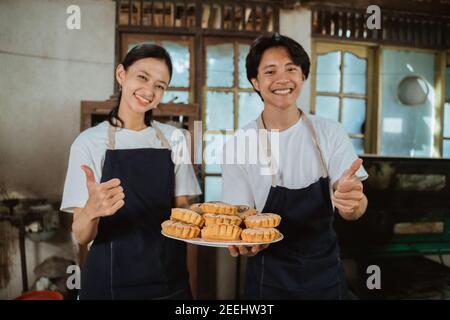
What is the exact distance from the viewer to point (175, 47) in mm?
1922

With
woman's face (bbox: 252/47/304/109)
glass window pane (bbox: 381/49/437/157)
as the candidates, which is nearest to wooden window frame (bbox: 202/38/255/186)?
woman's face (bbox: 252/47/304/109)

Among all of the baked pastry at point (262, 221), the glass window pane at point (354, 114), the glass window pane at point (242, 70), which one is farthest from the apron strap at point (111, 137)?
the glass window pane at point (354, 114)

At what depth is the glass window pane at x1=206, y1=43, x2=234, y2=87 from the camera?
6.14 ft

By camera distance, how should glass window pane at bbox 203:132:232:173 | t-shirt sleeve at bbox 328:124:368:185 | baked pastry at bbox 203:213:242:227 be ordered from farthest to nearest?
glass window pane at bbox 203:132:232:173
t-shirt sleeve at bbox 328:124:368:185
baked pastry at bbox 203:213:242:227

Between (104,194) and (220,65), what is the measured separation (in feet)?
3.40

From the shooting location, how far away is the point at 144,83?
136 cm

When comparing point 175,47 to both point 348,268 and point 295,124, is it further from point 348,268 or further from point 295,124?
point 348,268

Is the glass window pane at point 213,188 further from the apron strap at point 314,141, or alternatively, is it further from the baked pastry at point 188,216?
the baked pastry at point 188,216

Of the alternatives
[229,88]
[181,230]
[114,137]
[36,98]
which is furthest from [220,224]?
[36,98]

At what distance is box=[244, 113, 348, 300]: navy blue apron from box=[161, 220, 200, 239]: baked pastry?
0.33m

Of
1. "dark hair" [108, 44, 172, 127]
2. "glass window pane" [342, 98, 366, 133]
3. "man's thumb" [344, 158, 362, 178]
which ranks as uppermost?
"dark hair" [108, 44, 172, 127]

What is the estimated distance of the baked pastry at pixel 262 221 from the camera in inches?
49.9

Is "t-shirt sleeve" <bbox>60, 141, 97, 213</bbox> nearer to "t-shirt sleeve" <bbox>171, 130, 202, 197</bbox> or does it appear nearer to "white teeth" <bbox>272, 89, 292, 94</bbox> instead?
"t-shirt sleeve" <bbox>171, 130, 202, 197</bbox>
